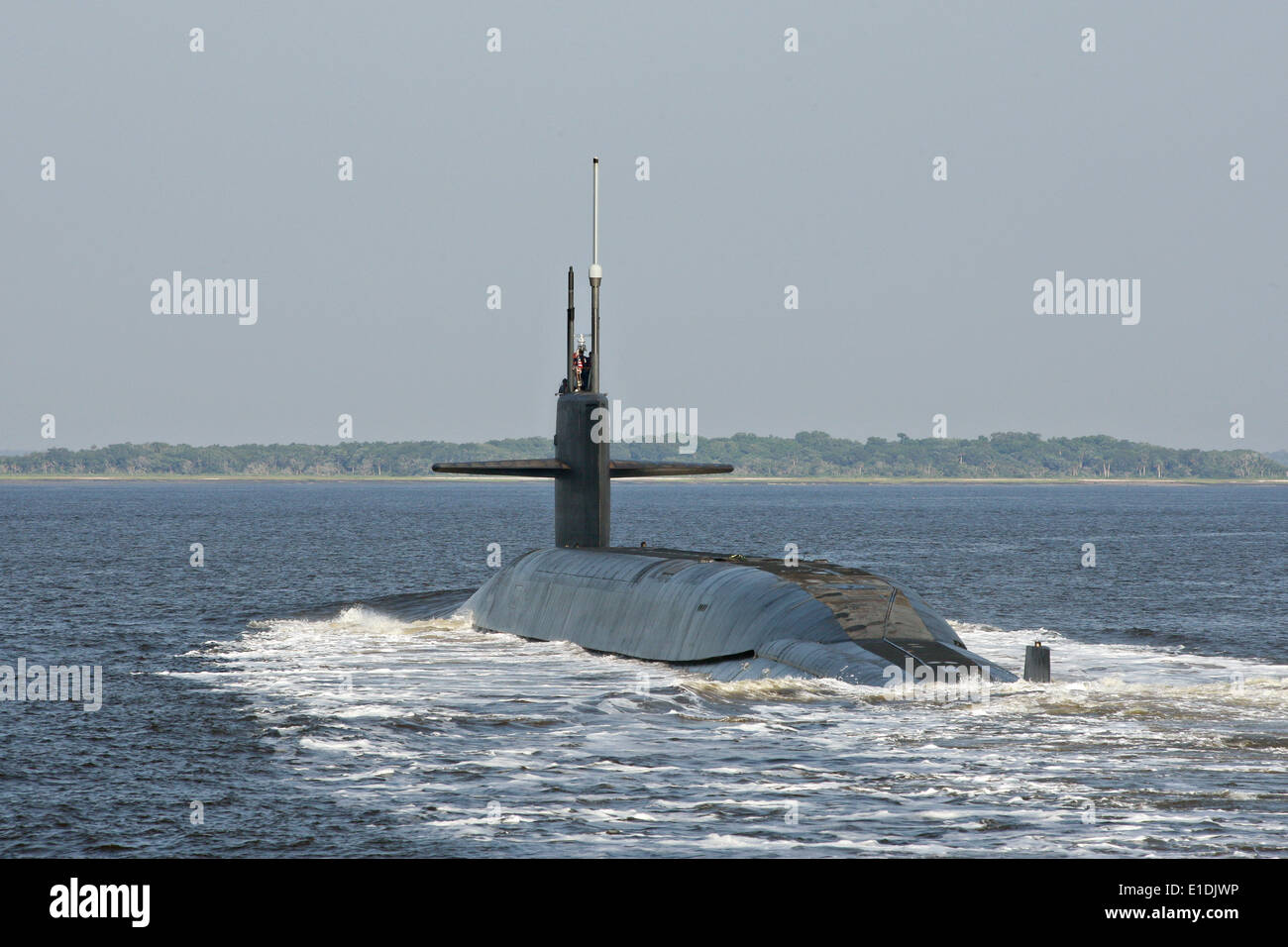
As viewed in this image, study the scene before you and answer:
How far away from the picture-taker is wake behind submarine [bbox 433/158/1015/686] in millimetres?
24047

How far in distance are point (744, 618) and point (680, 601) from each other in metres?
2.56

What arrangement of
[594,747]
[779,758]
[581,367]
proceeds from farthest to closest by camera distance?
[581,367] < [594,747] < [779,758]

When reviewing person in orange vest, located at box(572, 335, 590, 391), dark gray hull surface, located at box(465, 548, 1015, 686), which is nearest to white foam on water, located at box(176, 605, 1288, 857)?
dark gray hull surface, located at box(465, 548, 1015, 686)

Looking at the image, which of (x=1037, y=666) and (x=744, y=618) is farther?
(x=744, y=618)

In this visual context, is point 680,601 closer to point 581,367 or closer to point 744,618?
point 744,618

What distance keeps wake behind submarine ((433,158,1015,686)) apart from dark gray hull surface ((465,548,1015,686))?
1.3 inches

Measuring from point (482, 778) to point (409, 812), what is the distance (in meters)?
1.85

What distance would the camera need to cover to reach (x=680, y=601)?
28.4 m

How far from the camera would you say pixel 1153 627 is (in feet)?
128

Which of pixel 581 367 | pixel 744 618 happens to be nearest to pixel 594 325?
pixel 581 367

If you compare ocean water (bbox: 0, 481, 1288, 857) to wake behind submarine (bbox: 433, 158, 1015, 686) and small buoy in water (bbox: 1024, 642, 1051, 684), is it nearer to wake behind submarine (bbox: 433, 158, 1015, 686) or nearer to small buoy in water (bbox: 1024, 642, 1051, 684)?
small buoy in water (bbox: 1024, 642, 1051, 684)
